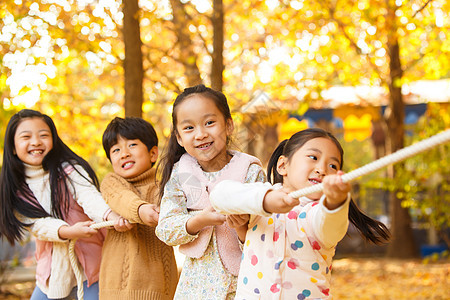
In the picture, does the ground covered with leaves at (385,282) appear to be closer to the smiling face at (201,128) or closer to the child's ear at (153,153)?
the child's ear at (153,153)

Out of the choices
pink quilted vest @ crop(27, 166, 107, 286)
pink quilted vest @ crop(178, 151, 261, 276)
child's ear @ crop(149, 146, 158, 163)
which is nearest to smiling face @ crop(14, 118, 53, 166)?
pink quilted vest @ crop(27, 166, 107, 286)

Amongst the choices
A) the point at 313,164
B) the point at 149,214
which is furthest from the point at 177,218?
the point at 313,164

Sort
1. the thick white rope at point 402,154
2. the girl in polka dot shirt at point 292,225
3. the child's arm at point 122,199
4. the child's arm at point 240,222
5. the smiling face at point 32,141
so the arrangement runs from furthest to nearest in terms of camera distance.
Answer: the smiling face at point 32,141 < the child's arm at point 122,199 < the child's arm at point 240,222 < the girl in polka dot shirt at point 292,225 < the thick white rope at point 402,154

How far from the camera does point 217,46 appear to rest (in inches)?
212

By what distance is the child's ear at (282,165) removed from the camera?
221cm

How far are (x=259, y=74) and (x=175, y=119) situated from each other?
738 cm

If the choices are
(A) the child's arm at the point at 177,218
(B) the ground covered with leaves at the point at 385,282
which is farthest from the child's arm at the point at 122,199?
(B) the ground covered with leaves at the point at 385,282

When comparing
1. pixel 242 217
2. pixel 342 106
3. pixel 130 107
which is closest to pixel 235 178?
pixel 242 217

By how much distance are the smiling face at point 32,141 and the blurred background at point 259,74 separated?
1577 millimetres

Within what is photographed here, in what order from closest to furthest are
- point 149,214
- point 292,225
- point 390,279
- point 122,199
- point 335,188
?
point 335,188, point 292,225, point 149,214, point 122,199, point 390,279

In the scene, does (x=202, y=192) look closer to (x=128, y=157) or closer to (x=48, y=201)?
(x=128, y=157)

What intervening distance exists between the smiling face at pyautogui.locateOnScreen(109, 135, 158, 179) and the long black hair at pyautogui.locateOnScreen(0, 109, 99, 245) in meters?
0.39

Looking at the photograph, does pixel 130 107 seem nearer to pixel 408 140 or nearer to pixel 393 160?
pixel 393 160

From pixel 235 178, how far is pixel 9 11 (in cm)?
355
